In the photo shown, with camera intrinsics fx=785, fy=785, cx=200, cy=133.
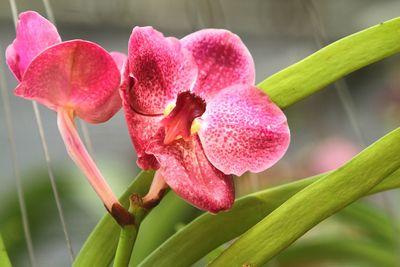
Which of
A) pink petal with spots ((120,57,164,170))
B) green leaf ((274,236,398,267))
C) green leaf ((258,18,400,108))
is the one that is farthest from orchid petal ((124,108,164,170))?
green leaf ((274,236,398,267))

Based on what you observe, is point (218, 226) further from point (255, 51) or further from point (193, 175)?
point (255, 51)

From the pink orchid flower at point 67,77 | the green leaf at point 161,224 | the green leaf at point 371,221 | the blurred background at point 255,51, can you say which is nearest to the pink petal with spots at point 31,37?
the pink orchid flower at point 67,77

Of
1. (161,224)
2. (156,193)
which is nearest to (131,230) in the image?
(156,193)

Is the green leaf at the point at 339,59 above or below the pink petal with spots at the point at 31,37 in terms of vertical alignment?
below

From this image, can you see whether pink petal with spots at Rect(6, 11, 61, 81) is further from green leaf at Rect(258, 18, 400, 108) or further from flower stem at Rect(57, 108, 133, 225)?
green leaf at Rect(258, 18, 400, 108)

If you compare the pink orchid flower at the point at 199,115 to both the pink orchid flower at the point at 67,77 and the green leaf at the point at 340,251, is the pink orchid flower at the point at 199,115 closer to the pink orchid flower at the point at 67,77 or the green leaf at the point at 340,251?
the pink orchid flower at the point at 67,77
